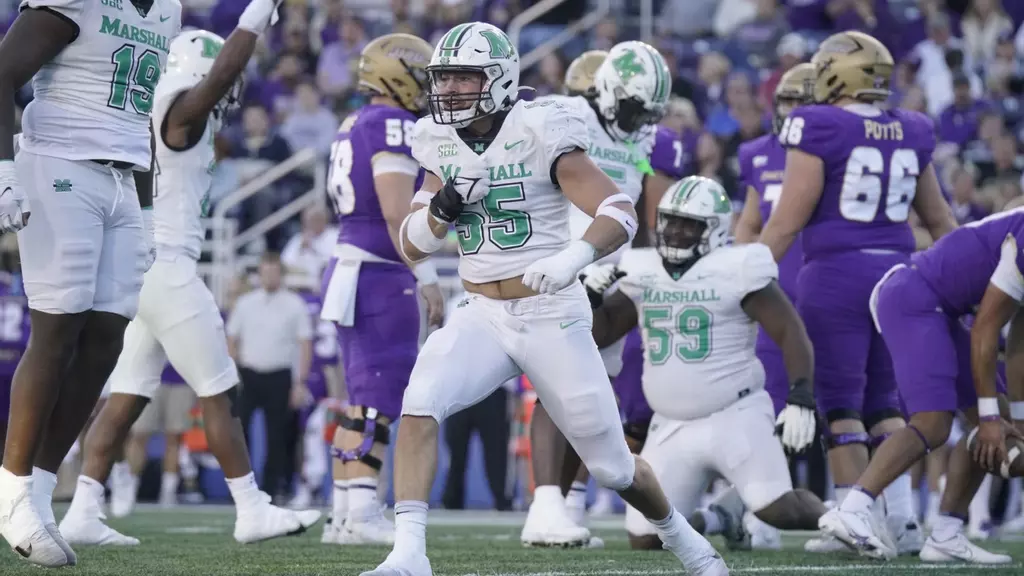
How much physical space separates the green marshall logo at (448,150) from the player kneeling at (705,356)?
1905 millimetres

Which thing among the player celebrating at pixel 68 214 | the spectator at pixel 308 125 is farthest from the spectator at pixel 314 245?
the player celebrating at pixel 68 214

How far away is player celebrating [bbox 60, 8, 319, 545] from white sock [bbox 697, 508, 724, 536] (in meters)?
1.58

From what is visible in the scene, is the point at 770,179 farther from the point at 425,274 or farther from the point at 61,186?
the point at 61,186

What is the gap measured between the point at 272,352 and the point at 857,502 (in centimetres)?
658

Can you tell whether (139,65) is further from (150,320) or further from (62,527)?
(62,527)

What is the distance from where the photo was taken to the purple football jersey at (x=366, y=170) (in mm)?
6664

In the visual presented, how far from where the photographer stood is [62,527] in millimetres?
6137

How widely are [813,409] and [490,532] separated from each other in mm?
2779

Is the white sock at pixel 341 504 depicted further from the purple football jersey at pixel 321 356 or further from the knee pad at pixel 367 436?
the purple football jersey at pixel 321 356

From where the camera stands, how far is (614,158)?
6977 millimetres

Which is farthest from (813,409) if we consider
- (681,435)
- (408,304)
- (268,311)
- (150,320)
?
(268,311)

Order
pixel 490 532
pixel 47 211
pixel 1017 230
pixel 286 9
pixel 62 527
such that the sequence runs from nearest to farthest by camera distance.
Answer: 1. pixel 47 211
2. pixel 1017 230
3. pixel 62 527
4. pixel 490 532
5. pixel 286 9

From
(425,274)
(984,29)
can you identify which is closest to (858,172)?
(425,274)

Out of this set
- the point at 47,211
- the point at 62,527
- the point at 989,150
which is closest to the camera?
the point at 47,211
